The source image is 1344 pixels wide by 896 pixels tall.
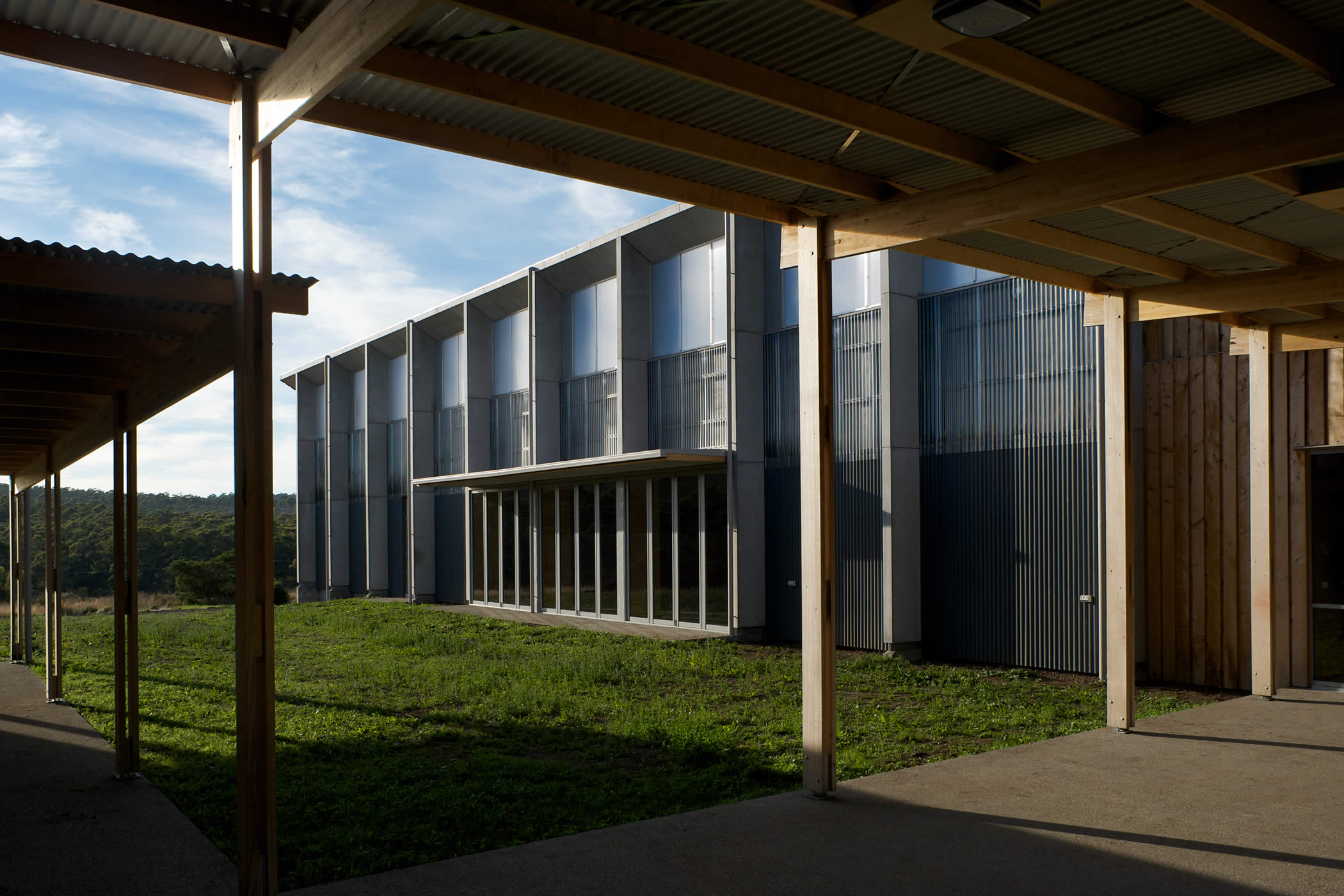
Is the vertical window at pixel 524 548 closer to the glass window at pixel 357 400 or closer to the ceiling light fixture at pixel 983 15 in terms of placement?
the glass window at pixel 357 400

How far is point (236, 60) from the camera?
4.98 meters

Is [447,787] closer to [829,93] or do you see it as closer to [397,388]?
[829,93]

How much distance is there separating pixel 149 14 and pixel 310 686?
9.84 meters

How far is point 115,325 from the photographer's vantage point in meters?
6.45

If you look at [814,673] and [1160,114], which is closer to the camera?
[1160,114]

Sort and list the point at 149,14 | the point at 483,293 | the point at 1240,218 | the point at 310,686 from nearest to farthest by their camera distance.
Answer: the point at 149,14 → the point at 1240,218 → the point at 310,686 → the point at 483,293

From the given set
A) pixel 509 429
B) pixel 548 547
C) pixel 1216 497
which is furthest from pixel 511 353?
pixel 1216 497

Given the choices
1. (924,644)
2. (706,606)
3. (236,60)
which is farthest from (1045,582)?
(236,60)

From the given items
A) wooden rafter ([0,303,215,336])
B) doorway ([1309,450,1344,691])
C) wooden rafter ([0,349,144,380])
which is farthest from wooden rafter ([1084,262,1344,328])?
wooden rafter ([0,349,144,380])

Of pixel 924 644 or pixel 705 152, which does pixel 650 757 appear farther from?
pixel 924 644

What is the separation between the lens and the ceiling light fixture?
13.0 ft

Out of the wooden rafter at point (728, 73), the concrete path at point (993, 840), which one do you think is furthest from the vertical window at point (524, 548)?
the wooden rafter at point (728, 73)

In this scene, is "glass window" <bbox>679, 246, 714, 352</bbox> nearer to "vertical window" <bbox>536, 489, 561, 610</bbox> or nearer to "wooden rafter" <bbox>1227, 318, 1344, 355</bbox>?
"vertical window" <bbox>536, 489, 561, 610</bbox>

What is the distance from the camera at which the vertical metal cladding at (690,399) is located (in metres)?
17.9
